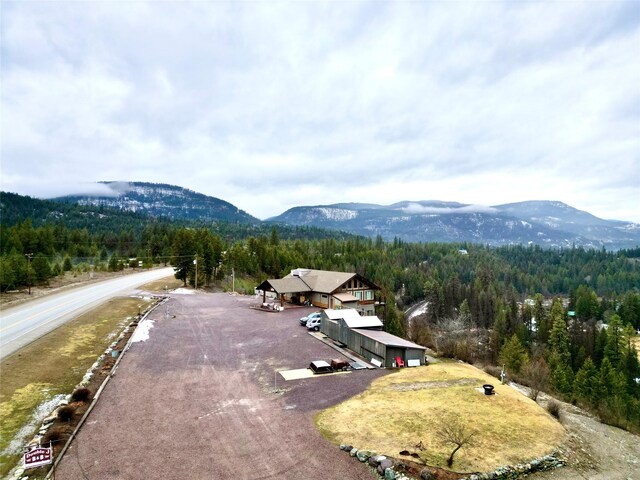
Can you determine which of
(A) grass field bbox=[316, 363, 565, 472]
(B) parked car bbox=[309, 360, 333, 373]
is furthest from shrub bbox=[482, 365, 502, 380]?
(B) parked car bbox=[309, 360, 333, 373]

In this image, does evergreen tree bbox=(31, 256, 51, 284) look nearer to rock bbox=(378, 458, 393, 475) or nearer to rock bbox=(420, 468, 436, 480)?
rock bbox=(378, 458, 393, 475)

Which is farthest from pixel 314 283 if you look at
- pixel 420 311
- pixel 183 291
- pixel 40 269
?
pixel 420 311

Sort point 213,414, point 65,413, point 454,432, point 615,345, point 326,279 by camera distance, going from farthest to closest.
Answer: point 615,345 → point 326,279 → point 213,414 → point 65,413 → point 454,432

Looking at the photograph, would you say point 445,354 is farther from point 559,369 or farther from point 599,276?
point 599,276

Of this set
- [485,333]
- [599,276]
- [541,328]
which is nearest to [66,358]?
[541,328]

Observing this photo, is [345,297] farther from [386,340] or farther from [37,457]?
[37,457]

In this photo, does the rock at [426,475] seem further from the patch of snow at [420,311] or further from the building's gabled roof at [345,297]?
the patch of snow at [420,311]

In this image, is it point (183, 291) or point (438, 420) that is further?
point (183, 291)
